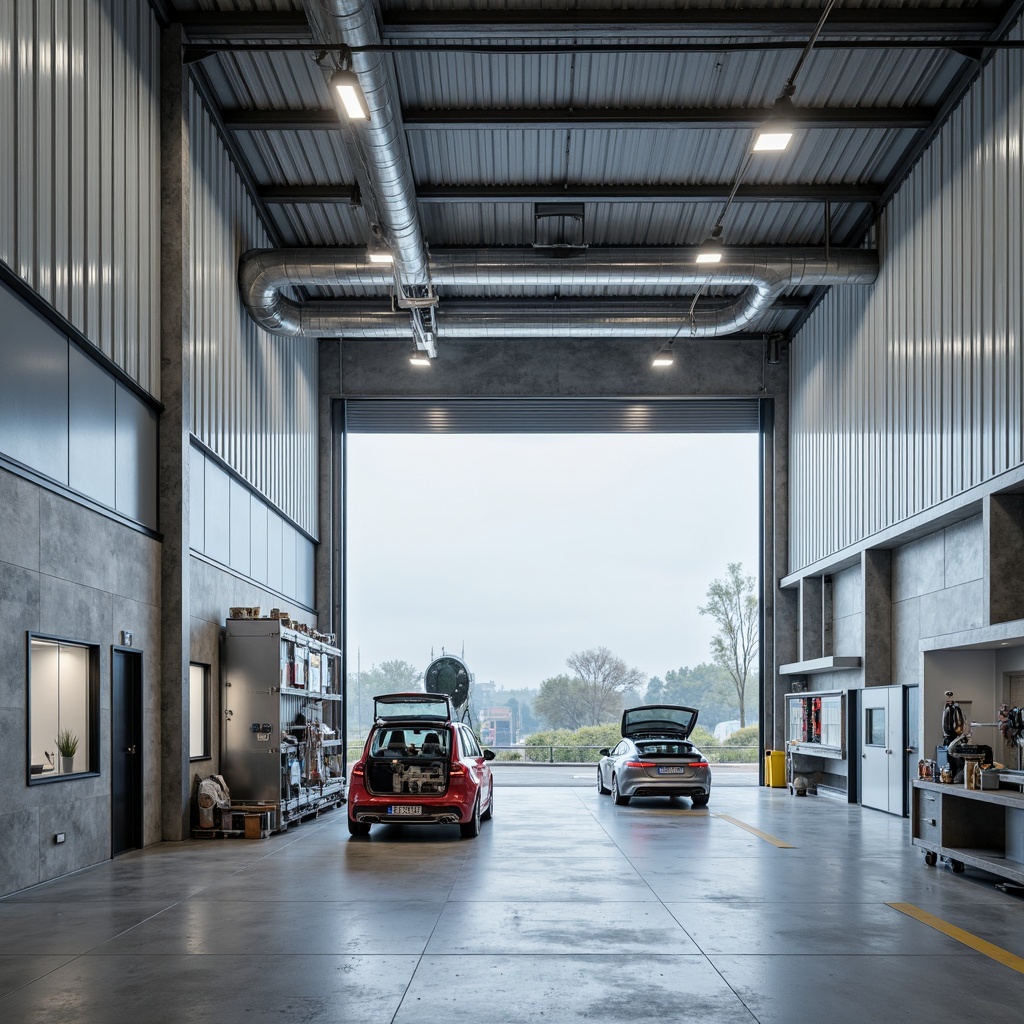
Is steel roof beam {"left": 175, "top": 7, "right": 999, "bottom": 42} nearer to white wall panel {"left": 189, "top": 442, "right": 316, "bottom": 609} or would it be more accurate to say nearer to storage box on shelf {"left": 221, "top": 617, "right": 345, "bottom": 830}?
white wall panel {"left": 189, "top": 442, "right": 316, "bottom": 609}

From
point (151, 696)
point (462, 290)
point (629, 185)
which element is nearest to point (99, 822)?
point (151, 696)

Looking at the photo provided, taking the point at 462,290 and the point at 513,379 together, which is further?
the point at 513,379

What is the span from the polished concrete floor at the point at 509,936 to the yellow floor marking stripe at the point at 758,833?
0.12 metres

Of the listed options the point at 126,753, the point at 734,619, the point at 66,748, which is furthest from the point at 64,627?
the point at 734,619

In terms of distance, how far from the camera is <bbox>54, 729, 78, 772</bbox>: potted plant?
11.0 meters

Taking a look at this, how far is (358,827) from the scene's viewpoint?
46.3 feet

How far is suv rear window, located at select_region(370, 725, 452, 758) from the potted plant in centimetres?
373

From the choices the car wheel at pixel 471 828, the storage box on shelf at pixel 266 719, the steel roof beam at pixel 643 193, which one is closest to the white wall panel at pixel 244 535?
the storage box on shelf at pixel 266 719

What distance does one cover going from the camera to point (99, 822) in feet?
38.9

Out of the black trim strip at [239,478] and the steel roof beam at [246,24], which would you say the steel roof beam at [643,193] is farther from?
the black trim strip at [239,478]

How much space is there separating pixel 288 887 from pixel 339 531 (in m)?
16.3

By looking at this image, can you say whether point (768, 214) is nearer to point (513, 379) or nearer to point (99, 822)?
point (513, 379)

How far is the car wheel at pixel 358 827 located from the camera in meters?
14.0

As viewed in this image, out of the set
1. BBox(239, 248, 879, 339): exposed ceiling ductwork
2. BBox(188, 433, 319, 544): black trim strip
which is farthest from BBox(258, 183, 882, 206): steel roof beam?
BBox(188, 433, 319, 544): black trim strip
